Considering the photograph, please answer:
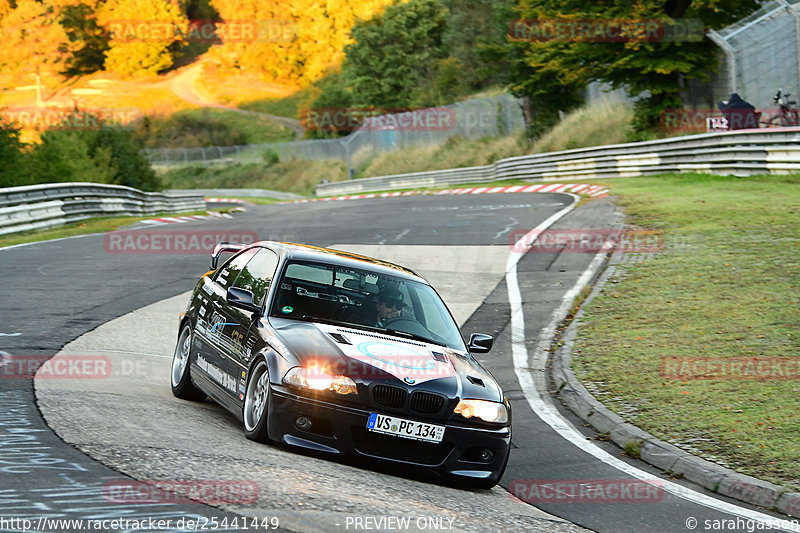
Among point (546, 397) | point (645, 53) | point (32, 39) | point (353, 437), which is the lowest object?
point (546, 397)

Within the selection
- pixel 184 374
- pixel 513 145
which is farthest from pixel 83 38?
pixel 184 374

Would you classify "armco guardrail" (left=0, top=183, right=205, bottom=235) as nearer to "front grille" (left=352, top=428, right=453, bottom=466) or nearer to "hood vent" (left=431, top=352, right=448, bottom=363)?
"hood vent" (left=431, top=352, right=448, bottom=363)

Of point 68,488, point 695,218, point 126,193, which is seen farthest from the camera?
point 126,193

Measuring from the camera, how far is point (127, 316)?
42.0ft

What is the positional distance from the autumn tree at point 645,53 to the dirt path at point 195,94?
7593 cm

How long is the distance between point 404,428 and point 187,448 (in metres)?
1.43

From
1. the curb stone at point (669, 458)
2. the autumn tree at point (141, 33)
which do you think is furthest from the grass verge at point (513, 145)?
the autumn tree at point (141, 33)

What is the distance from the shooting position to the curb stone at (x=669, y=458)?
6898mm

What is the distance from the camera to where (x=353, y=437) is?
260 inches

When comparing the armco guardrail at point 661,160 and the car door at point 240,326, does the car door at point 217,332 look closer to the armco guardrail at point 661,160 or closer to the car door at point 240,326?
the car door at point 240,326

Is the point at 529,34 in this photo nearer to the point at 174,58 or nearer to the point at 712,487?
the point at 712,487

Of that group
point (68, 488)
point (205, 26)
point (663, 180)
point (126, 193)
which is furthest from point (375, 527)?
point (205, 26)

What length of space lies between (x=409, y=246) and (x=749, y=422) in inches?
499

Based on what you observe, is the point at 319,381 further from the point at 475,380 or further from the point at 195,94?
the point at 195,94
